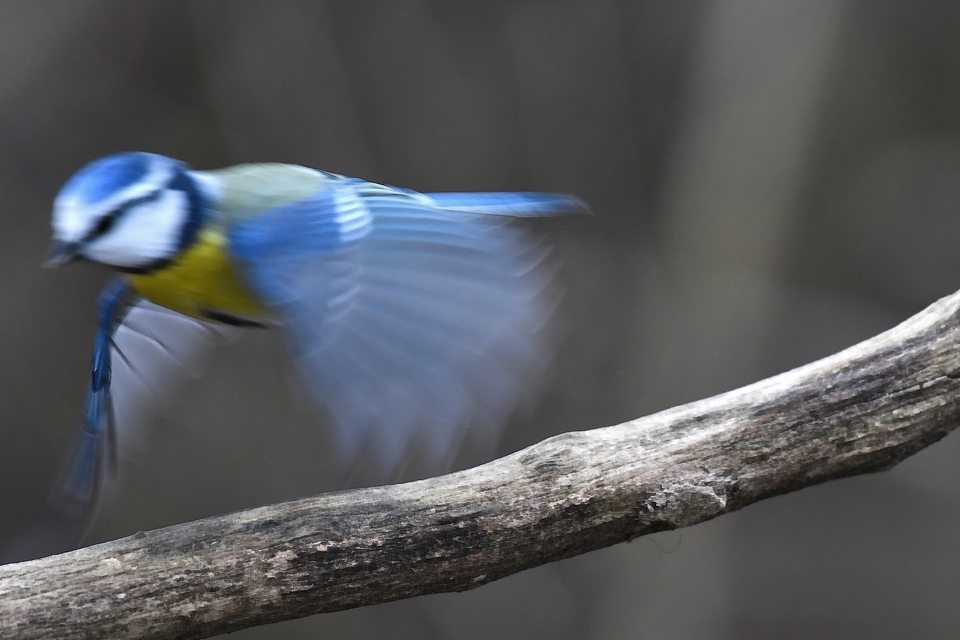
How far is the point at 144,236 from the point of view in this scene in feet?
3.44

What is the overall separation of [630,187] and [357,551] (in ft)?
5.03

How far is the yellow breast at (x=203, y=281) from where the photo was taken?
1.07m

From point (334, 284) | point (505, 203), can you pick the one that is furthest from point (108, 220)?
point (505, 203)

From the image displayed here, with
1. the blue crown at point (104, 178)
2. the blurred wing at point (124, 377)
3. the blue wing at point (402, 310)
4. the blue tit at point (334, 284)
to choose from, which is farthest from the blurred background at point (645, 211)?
the blue wing at point (402, 310)

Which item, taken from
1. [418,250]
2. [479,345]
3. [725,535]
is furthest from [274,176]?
[725,535]

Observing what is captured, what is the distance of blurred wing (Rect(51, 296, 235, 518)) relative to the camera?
115 cm

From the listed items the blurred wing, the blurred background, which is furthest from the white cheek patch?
the blurred background

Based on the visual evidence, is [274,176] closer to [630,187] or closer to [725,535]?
[630,187]

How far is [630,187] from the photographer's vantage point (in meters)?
2.26

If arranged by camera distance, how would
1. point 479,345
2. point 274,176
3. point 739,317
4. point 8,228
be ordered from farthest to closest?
point 739,317 < point 8,228 < point 274,176 < point 479,345

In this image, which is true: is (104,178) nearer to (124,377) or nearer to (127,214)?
(127,214)

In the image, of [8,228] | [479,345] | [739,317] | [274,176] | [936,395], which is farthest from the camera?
[739,317]

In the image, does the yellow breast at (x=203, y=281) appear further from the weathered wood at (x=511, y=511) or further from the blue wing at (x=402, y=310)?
the weathered wood at (x=511, y=511)

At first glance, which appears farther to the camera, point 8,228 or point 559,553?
point 8,228
